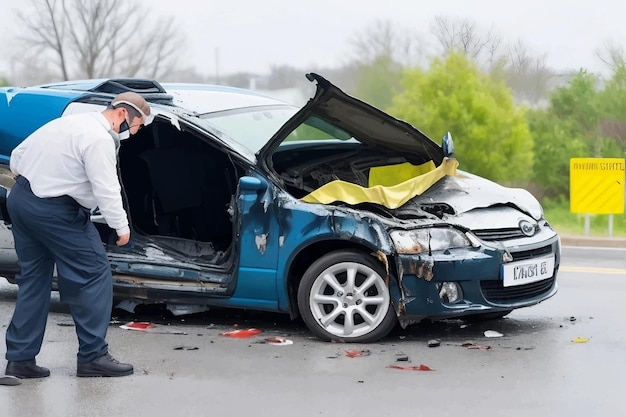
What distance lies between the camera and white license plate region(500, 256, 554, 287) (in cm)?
595

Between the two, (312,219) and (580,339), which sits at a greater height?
(312,219)

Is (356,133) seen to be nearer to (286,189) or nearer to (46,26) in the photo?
(286,189)

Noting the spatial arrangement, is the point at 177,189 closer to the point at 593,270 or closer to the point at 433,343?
the point at 433,343

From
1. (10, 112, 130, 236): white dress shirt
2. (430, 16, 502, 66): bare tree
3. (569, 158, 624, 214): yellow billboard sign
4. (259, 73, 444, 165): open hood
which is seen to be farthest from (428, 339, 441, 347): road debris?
(569, 158, 624, 214): yellow billboard sign

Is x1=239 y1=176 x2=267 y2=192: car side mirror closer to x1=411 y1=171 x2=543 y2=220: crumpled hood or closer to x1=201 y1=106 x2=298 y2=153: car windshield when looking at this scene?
x1=201 y1=106 x2=298 y2=153: car windshield

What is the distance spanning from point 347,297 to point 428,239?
624 millimetres

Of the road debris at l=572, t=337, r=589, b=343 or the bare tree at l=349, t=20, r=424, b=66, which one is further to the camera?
the bare tree at l=349, t=20, r=424, b=66

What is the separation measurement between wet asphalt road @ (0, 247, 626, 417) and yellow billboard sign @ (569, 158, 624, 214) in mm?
5235

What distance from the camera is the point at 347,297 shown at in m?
6.04

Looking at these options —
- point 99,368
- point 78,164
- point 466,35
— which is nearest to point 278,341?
point 99,368

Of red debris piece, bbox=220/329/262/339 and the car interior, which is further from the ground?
the car interior

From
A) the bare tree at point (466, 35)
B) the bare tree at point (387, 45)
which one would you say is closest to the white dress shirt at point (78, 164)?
the bare tree at point (466, 35)

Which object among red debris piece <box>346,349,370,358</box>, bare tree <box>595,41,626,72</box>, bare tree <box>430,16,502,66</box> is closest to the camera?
red debris piece <box>346,349,370,358</box>

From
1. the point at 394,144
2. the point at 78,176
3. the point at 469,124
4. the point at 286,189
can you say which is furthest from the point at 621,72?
the point at 78,176
